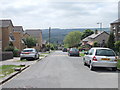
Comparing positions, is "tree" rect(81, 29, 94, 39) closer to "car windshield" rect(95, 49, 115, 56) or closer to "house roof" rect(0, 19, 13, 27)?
"house roof" rect(0, 19, 13, 27)

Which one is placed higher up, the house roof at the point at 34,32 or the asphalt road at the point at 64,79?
the house roof at the point at 34,32

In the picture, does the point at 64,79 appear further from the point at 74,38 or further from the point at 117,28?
the point at 74,38

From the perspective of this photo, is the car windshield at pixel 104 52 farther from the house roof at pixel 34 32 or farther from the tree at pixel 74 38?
the tree at pixel 74 38

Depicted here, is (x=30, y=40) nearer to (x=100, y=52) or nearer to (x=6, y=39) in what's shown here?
(x=6, y=39)

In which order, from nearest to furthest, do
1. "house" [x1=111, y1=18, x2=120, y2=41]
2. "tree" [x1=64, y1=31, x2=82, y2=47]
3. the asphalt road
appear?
the asphalt road → "house" [x1=111, y1=18, x2=120, y2=41] → "tree" [x1=64, y1=31, x2=82, y2=47]

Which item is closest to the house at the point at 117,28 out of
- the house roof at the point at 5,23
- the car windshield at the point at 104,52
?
the house roof at the point at 5,23

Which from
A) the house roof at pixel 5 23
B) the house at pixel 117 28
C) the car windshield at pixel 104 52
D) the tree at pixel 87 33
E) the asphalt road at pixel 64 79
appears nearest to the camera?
the asphalt road at pixel 64 79

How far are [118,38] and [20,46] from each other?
24502 mm

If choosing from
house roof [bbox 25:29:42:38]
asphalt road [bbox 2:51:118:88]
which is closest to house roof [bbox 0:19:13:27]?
asphalt road [bbox 2:51:118:88]

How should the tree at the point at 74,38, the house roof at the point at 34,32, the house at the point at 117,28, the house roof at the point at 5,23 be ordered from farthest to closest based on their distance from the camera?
1. the tree at the point at 74,38
2. the house roof at the point at 34,32
3. the house at the point at 117,28
4. the house roof at the point at 5,23

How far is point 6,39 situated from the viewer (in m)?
44.6

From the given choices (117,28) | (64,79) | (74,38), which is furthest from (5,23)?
(74,38)

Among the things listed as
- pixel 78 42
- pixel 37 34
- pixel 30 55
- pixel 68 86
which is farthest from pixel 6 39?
pixel 78 42

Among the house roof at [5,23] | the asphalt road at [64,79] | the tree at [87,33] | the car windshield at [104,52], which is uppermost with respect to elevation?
the house roof at [5,23]
